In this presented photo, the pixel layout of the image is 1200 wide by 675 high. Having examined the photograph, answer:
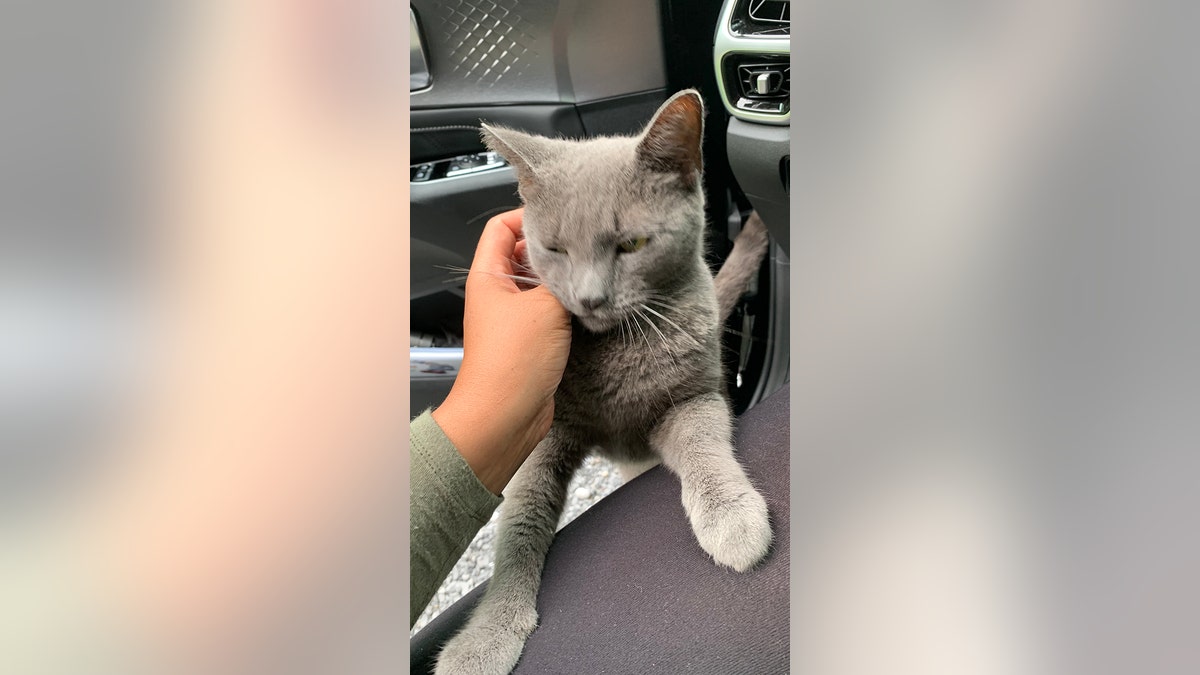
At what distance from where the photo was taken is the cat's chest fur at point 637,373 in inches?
34.6

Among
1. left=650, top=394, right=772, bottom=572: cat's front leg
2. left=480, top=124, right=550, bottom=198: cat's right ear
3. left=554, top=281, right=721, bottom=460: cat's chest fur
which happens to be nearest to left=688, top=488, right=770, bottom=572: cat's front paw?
left=650, top=394, right=772, bottom=572: cat's front leg

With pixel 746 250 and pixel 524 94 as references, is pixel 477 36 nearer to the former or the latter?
pixel 524 94

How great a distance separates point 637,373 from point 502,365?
185 mm

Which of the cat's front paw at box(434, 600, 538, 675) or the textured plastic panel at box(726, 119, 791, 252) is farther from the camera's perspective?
the textured plastic panel at box(726, 119, 791, 252)

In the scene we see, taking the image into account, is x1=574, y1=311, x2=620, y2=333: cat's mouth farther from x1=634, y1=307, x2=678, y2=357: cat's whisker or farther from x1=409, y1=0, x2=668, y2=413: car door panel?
x1=409, y1=0, x2=668, y2=413: car door panel

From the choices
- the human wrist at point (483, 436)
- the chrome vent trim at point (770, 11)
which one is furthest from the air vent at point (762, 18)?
the human wrist at point (483, 436)

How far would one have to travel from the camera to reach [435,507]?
0.83m

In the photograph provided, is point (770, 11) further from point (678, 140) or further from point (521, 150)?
point (521, 150)

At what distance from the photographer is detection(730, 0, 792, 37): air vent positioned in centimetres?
86

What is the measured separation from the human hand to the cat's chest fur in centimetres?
3

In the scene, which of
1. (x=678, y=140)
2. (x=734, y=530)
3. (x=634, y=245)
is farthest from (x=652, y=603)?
(x=678, y=140)
